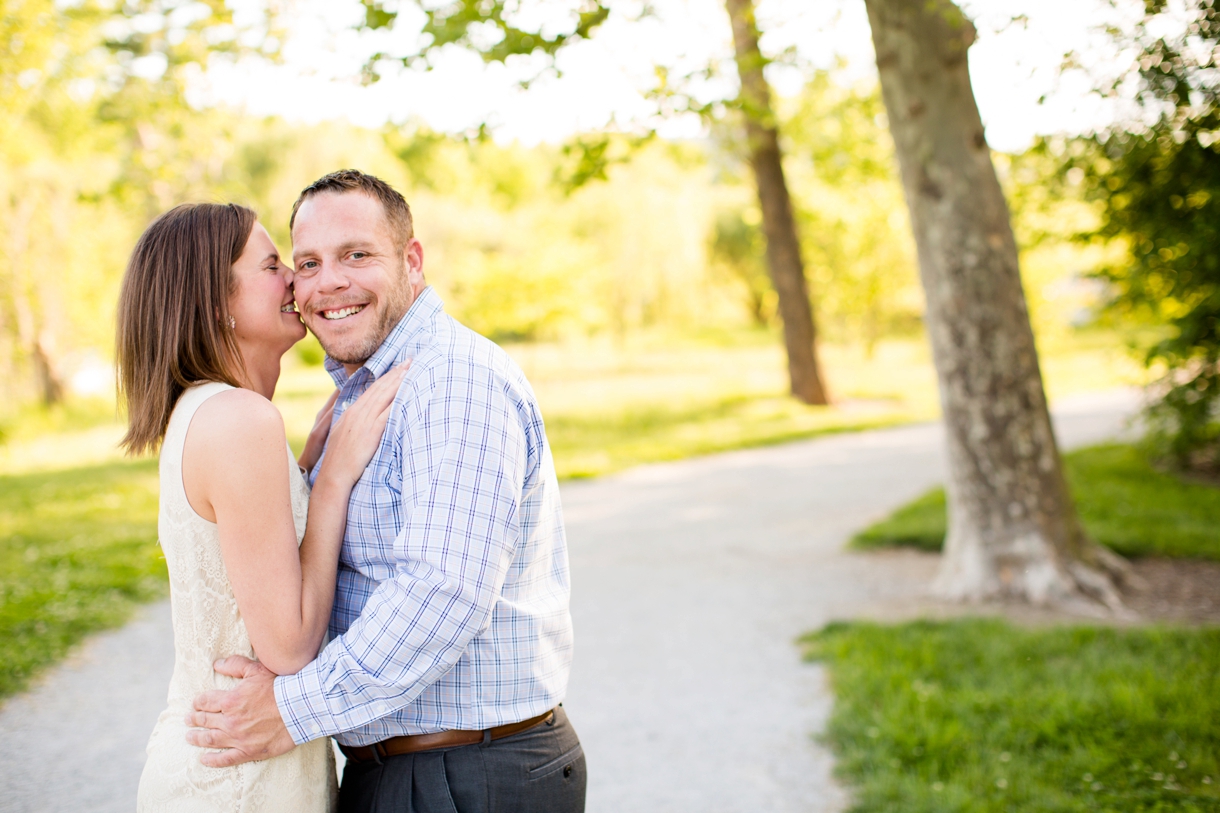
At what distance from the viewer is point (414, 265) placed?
2.30m

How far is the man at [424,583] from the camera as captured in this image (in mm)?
1793

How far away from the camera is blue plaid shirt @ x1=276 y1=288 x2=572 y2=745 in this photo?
70.1 inches

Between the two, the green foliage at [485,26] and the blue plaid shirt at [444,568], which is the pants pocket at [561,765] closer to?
the blue plaid shirt at [444,568]

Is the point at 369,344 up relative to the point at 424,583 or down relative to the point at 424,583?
up

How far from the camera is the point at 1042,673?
186 inches

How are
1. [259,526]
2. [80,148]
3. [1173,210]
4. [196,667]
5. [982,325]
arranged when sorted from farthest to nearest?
[80,148], [1173,210], [982,325], [196,667], [259,526]

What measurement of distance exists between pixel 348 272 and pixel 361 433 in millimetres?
400

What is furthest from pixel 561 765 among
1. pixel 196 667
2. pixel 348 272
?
pixel 348 272

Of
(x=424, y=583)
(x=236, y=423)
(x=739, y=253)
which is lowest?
(x=424, y=583)

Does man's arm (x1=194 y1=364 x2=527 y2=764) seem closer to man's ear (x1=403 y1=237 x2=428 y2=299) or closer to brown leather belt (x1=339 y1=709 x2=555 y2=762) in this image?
brown leather belt (x1=339 y1=709 x2=555 y2=762)

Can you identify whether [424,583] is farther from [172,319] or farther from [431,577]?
[172,319]

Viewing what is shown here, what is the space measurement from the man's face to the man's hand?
30.5 inches

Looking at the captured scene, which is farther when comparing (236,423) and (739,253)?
(739,253)

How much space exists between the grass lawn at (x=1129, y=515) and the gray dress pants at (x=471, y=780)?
6433 millimetres
